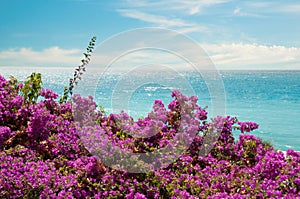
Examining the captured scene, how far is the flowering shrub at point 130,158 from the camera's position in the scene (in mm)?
3857

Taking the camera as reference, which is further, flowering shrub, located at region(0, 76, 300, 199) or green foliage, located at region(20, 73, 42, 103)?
green foliage, located at region(20, 73, 42, 103)

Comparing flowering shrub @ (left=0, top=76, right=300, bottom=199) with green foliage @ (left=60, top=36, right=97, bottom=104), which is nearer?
flowering shrub @ (left=0, top=76, right=300, bottom=199)

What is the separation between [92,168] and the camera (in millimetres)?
4055

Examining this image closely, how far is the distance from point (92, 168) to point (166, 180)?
887 millimetres

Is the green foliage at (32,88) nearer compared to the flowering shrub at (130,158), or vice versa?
the flowering shrub at (130,158)

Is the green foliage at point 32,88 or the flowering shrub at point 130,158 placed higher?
the green foliage at point 32,88

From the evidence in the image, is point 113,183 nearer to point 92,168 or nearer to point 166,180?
point 92,168

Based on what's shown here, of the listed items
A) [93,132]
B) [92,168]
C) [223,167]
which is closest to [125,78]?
[93,132]

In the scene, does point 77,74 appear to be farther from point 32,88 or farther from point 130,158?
point 130,158

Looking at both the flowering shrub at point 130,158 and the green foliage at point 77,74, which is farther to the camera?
the green foliage at point 77,74

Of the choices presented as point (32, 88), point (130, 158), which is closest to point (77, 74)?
point (32, 88)

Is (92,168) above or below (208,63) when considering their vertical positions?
below

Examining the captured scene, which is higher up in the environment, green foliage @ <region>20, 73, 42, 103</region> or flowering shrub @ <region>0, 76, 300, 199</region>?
green foliage @ <region>20, 73, 42, 103</region>

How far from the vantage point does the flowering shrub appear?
12.7ft
